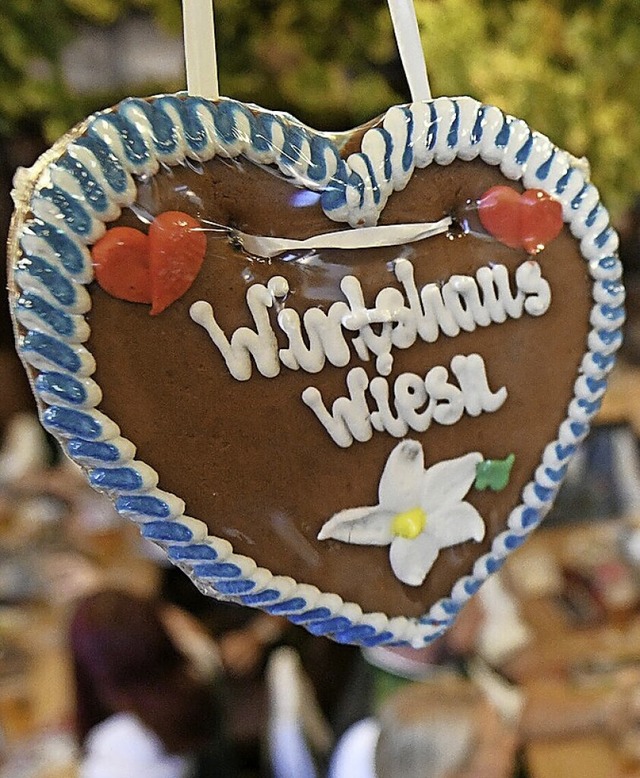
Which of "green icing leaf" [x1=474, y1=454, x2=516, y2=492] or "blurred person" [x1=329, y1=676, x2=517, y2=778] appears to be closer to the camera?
"green icing leaf" [x1=474, y1=454, x2=516, y2=492]

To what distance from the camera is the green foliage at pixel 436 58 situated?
2.87ft

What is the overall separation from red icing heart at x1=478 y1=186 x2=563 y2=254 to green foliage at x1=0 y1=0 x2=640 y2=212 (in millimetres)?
445

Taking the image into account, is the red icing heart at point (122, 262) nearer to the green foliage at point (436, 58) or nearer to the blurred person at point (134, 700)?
the green foliage at point (436, 58)

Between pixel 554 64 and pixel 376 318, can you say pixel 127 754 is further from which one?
pixel 554 64

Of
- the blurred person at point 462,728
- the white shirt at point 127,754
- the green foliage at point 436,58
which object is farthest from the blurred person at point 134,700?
the green foliage at point 436,58

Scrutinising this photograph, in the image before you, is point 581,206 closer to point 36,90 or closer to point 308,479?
point 308,479

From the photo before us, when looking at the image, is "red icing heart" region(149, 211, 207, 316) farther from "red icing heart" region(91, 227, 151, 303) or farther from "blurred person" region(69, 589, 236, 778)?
"blurred person" region(69, 589, 236, 778)

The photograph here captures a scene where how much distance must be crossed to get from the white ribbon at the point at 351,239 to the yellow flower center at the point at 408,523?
0.50 feet

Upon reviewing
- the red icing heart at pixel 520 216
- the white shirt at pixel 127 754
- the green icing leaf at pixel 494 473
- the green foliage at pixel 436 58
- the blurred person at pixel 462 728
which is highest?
the green foliage at pixel 436 58

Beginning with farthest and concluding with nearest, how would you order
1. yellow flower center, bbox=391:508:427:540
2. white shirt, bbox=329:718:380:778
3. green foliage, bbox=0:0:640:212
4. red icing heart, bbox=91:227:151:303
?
green foliage, bbox=0:0:640:212 < white shirt, bbox=329:718:380:778 < yellow flower center, bbox=391:508:427:540 < red icing heart, bbox=91:227:151:303

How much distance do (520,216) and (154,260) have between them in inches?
8.2

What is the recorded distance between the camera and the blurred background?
91 cm

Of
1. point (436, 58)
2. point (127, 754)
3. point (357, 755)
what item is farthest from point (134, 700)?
point (436, 58)

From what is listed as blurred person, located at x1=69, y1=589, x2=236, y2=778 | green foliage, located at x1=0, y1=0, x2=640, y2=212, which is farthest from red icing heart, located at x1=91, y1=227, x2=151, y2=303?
blurred person, located at x1=69, y1=589, x2=236, y2=778
